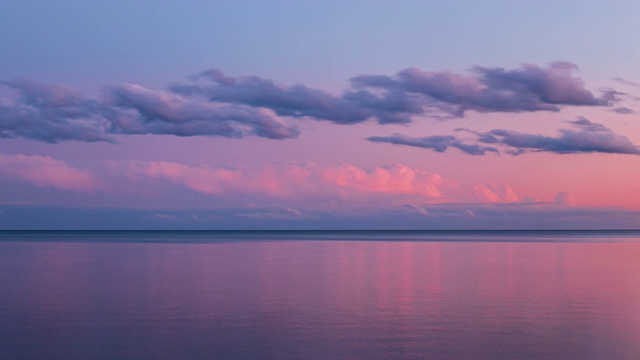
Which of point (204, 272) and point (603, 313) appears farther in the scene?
point (204, 272)

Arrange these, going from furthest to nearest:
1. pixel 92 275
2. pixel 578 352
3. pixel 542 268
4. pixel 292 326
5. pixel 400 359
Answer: pixel 542 268 → pixel 92 275 → pixel 292 326 → pixel 578 352 → pixel 400 359

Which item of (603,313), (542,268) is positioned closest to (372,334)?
(603,313)

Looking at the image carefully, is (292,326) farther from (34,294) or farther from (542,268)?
(542,268)

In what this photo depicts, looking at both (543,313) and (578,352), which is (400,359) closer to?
(578,352)

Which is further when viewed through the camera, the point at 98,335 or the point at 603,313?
the point at 603,313

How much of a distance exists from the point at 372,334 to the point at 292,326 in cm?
209

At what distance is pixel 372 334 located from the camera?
16.7 metres

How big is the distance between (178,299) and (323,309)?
4878mm

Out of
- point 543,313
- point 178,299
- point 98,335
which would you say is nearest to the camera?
point 98,335

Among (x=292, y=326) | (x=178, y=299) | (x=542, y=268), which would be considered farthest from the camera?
(x=542, y=268)

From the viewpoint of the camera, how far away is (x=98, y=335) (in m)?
16.6

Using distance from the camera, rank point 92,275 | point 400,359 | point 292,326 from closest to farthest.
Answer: point 400,359 → point 292,326 → point 92,275

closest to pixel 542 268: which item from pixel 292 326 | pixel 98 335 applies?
pixel 292 326

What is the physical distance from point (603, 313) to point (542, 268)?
16790mm
